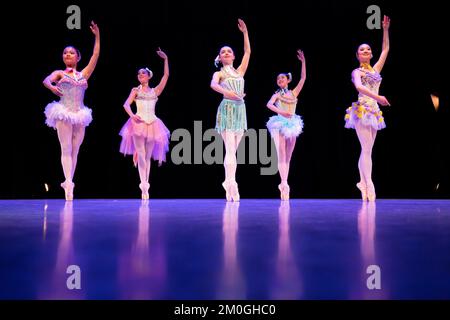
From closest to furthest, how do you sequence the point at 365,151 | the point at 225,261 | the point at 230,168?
the point at 225,261 < the point at 230,168 < the point at 365,151

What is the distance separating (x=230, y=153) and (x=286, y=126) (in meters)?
0.87

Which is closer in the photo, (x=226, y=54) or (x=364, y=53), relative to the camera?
(x=226, y=54)

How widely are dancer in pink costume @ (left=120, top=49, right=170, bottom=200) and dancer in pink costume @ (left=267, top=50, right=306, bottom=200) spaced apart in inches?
48.7

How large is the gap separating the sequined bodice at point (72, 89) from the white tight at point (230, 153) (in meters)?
1.60

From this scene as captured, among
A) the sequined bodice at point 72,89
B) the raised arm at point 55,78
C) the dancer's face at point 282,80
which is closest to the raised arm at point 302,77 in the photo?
the dancer's face at point 282,80

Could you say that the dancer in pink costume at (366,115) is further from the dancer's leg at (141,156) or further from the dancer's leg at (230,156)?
the dancer's leg at (141,156)

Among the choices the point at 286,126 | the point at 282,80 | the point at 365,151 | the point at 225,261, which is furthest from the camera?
the point at 282,80

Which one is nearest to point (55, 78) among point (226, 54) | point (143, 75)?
point (143, 75)

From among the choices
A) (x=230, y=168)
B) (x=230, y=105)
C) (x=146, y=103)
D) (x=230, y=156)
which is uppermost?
(x=146, y=103)

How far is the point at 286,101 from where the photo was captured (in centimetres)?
558

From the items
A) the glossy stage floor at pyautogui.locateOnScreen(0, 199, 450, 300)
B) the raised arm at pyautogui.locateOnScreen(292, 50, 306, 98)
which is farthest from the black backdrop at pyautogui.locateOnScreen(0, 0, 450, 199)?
the glossy stage floor at pyautogui.locateOnScreen(0, 199, 450, 300)

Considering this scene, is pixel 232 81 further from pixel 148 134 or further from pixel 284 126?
pixel 148 134

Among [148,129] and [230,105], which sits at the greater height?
[230,105]
